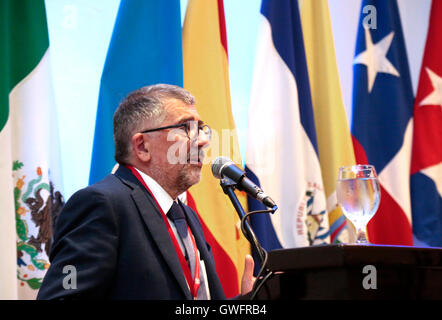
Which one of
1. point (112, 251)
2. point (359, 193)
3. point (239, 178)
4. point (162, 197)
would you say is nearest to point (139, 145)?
point (162, 197)

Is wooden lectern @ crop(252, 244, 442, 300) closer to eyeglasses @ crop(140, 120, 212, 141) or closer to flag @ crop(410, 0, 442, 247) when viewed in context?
eyeglasses @ crop(140, 120, 212, 141)

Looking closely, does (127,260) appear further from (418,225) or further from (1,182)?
(418,225)

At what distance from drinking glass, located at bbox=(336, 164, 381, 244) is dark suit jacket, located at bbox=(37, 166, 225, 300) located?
0.64m

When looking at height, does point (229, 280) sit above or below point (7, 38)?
below

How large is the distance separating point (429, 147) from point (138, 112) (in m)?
2.06

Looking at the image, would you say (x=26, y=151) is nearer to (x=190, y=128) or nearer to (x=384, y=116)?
(x=190, y=128)

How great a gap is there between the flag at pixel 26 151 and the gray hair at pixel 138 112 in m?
0.47

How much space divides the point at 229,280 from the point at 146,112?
1062 mm

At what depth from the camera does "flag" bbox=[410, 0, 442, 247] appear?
11.0 feet

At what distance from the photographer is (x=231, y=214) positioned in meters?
2.92

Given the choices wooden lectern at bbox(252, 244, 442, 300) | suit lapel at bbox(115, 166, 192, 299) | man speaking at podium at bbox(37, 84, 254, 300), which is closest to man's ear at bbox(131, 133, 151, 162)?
man speaking at podium at bbox(37, 84, 254, 300)

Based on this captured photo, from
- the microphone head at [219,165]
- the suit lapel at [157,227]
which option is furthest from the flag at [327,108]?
the microphone head at [219,165]

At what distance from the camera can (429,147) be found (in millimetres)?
3449

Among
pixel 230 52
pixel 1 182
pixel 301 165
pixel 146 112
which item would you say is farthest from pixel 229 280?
pixel 230 52
